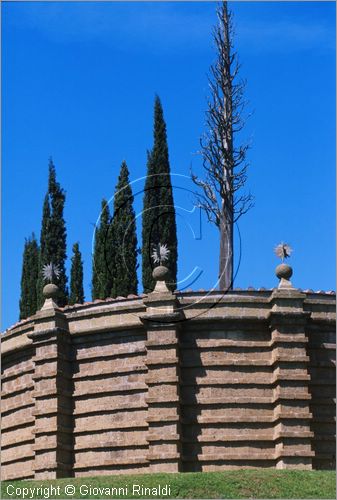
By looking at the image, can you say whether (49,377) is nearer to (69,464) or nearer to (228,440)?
(69,464)

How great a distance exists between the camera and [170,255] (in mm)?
44688

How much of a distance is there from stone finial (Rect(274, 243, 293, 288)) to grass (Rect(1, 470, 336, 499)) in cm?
497

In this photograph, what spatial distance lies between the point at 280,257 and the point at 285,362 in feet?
9.51

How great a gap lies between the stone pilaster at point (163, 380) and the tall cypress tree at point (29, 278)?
2111cm

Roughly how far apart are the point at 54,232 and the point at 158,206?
779cm

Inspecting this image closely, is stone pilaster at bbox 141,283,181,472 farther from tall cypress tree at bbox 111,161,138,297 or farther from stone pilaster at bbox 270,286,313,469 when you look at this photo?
tall cypress tree at bbox 111,161,138,297

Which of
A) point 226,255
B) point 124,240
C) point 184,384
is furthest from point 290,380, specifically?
point 124,240

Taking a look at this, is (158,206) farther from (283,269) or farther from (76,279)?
(283,269)

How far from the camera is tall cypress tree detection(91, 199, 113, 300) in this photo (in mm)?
45156

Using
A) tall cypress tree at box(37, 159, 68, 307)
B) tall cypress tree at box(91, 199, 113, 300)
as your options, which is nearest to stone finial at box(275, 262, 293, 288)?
tall cypress tree at box(91, 199, 113, 300)

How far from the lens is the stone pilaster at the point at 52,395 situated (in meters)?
31.2

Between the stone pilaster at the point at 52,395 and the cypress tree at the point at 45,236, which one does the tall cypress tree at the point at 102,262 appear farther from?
the stone pilaster at the point at 52,395

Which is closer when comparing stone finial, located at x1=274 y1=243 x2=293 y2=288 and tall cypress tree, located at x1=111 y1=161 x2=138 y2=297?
stone finial, located at x1=274 y1=243 x2=293 y2=288

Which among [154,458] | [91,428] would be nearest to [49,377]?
[91,428]
